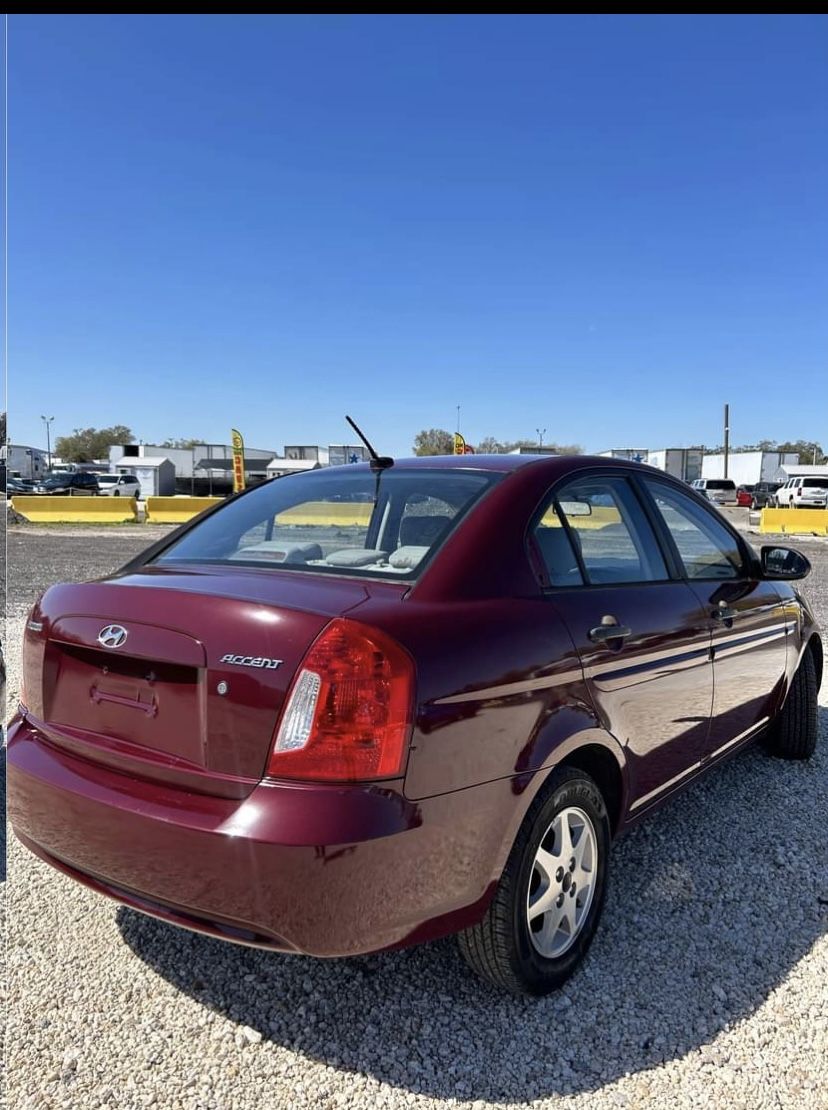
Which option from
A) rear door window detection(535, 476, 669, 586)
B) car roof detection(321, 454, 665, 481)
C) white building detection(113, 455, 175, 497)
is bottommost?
rear door window detection(535, 476, 669, 586)

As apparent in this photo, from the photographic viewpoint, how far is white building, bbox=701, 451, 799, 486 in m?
52.5

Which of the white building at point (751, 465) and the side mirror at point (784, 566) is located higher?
the white building at point (751, 465)

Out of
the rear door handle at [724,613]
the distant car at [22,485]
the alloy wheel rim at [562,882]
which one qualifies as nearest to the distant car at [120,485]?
the distant car at [22,485]

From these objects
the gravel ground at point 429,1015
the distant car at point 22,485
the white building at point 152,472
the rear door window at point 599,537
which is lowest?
the gravel ground at point 429,1015

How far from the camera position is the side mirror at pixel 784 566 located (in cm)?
380

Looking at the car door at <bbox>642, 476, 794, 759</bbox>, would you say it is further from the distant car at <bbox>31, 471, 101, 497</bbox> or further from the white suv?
the distant car at <bbox>31, 471, 101, 497</bbox>

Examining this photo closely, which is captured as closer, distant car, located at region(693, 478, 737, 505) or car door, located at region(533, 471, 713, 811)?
car door, located at region(533, 471, 713, 811)

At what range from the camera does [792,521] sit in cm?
2441

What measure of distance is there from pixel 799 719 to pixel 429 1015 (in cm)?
292

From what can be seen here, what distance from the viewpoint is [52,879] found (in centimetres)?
308

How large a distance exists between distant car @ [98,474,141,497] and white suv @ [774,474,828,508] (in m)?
33.8

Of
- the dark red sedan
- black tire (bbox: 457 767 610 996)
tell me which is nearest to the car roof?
the dark red sedan

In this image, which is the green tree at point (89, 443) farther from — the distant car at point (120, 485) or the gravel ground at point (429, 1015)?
the gravel ground at point (429, 1015)

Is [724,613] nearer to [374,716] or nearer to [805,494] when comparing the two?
[374,716]
